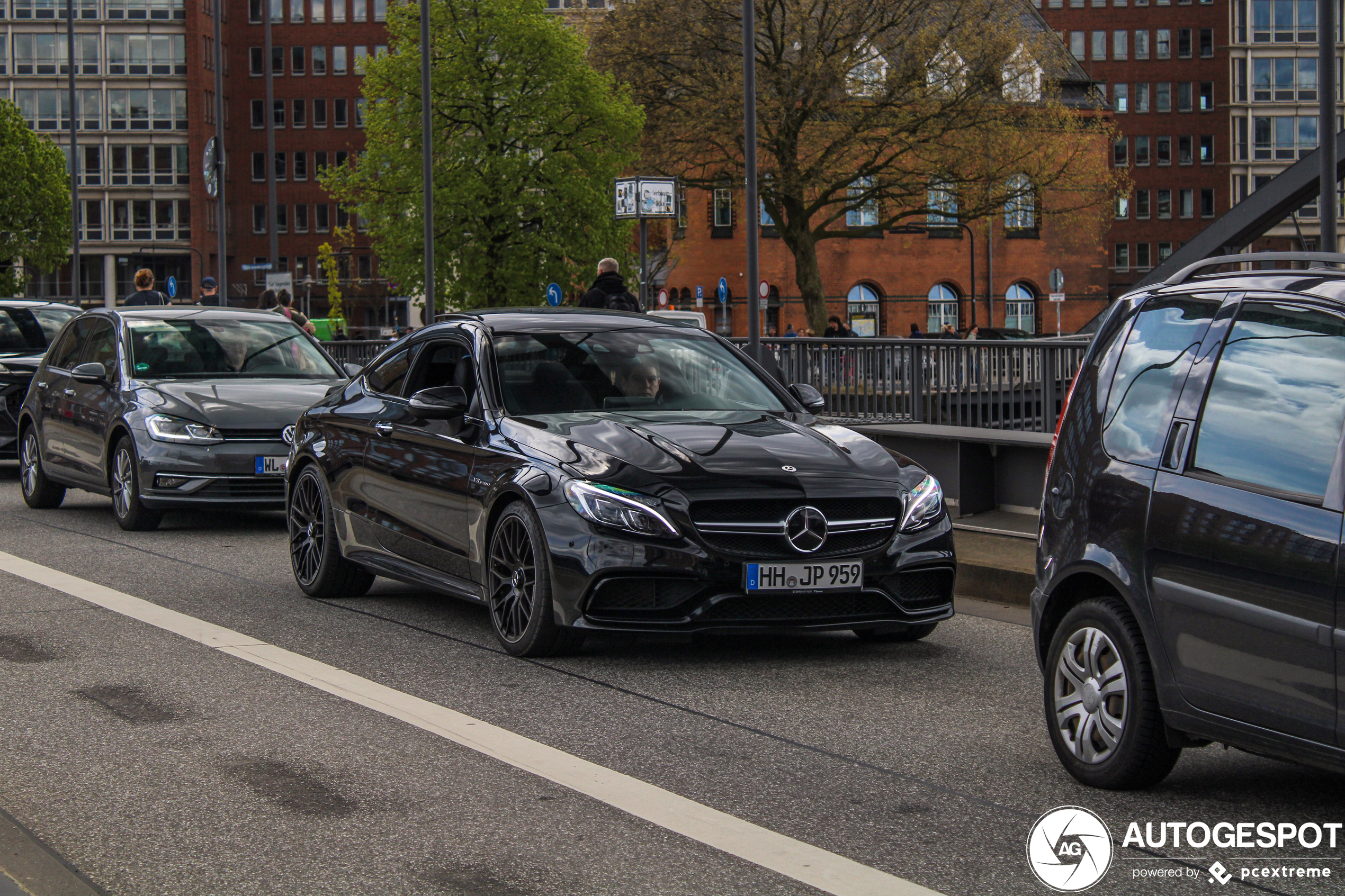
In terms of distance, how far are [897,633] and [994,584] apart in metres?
1.83

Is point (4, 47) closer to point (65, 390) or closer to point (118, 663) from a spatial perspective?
point (65, 390)

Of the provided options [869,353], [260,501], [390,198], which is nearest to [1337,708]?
[260,501]

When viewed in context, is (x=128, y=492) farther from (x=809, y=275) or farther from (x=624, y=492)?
(x=809, y=275)

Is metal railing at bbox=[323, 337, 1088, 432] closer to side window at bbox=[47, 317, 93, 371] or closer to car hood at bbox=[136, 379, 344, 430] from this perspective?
car hood at bbox=[136, 379, 344, 430]

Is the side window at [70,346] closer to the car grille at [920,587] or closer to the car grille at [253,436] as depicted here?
the car grille at [253,436]

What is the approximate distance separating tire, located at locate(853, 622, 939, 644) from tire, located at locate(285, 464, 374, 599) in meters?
2.92

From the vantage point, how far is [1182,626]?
16.6 feet

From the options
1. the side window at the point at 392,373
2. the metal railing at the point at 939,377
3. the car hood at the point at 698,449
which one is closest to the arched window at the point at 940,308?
the metal railing at the point at 939,377

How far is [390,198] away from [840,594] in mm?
39149

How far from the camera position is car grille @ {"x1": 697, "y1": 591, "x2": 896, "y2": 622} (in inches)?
290

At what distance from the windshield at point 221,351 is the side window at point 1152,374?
388 inches

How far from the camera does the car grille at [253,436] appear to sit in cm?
1341

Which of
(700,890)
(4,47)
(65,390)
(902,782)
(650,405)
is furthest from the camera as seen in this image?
(4,47)
